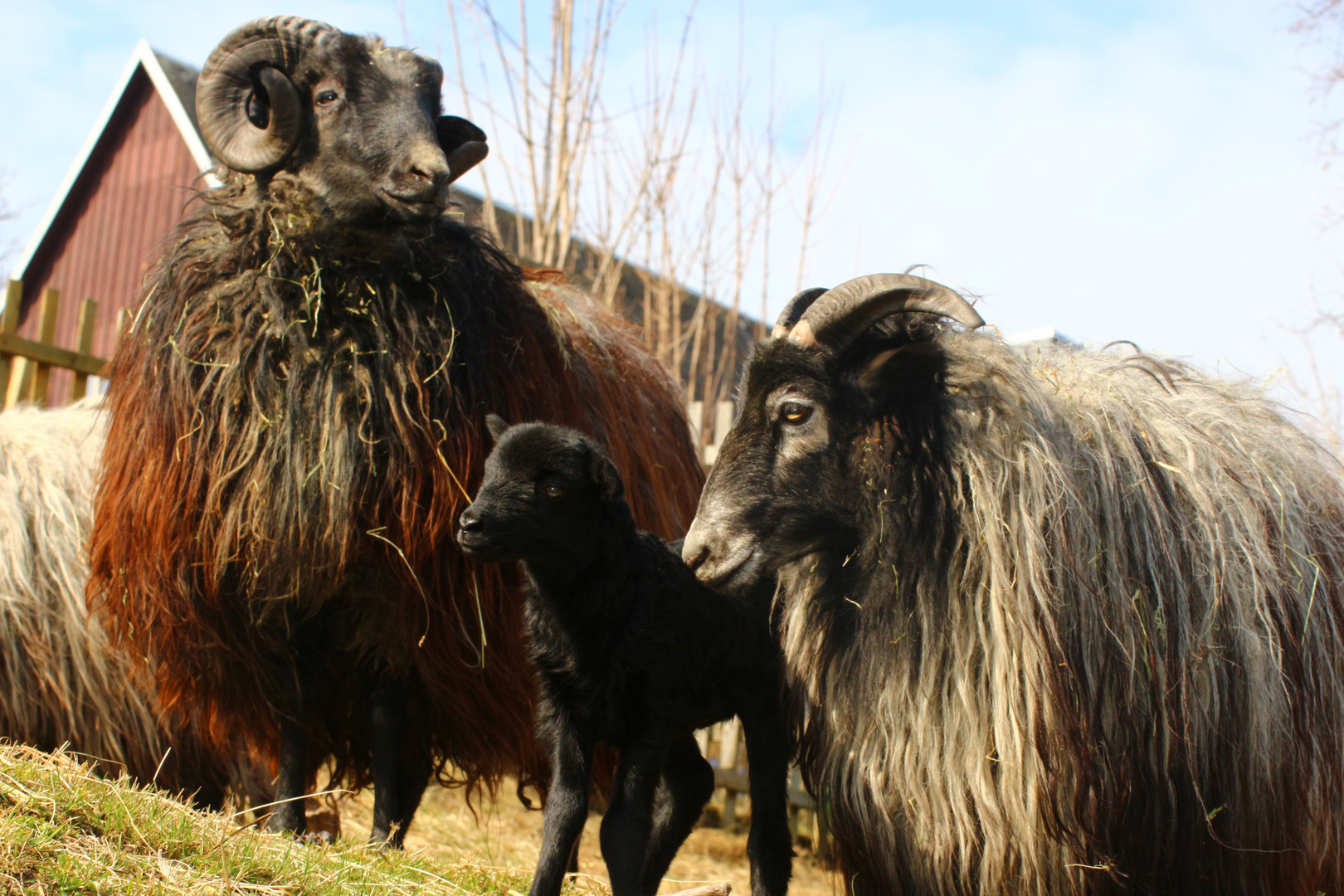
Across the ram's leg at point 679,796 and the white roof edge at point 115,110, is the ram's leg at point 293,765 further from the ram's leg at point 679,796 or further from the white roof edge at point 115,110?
the white roof edge at point 115,110

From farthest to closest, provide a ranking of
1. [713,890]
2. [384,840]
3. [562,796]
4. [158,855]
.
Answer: [384,840] < [713,890] < [562,796] < [158,855]

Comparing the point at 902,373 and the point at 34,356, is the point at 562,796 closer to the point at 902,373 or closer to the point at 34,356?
the point at 902,373

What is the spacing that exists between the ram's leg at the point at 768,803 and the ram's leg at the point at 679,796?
0.60ft

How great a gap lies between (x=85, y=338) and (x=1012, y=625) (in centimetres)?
759

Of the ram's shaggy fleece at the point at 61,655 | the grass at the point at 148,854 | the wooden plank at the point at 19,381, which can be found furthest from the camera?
the wooden plank at the point at 19,381

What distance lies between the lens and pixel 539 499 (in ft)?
9.95

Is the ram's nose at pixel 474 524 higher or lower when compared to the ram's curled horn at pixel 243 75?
lower

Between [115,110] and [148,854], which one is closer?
[148,854]

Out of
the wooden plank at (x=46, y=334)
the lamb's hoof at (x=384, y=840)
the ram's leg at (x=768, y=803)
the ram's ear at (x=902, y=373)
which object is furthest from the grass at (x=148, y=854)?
the wooden plank at (x=46, y=334)

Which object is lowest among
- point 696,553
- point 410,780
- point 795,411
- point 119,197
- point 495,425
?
point 410,780

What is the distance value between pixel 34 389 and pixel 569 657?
658cm

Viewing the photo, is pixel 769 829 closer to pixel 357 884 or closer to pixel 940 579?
pixel 940 579

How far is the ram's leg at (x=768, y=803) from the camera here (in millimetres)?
3258

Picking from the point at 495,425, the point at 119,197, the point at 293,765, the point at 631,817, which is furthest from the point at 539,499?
the point at 119,197
